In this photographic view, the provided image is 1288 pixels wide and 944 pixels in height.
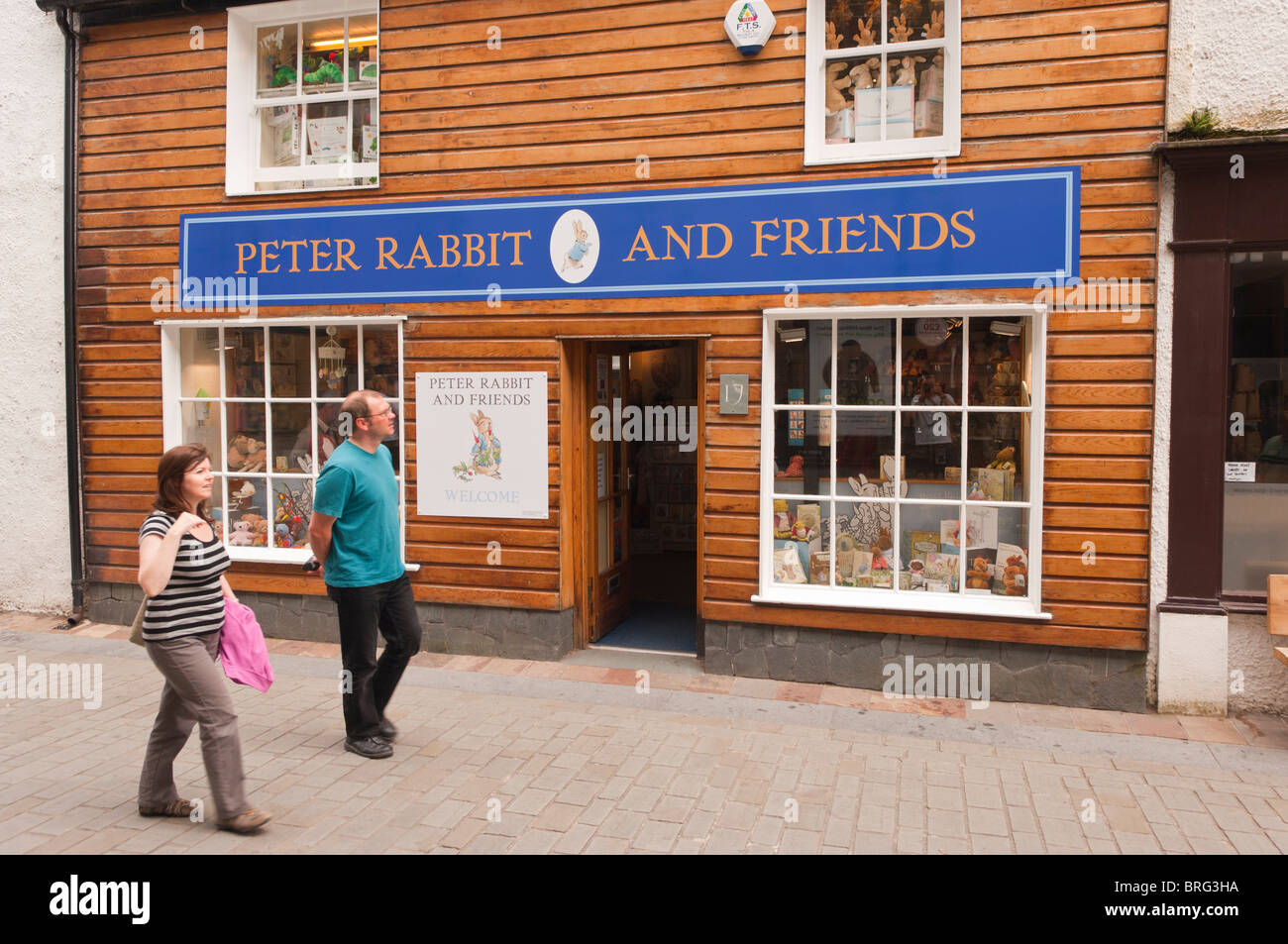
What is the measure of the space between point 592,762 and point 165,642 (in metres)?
2.22

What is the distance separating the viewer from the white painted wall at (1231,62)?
5.73 metres

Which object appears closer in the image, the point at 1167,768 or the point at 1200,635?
the point at 1167,768

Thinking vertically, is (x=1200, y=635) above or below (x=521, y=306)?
below

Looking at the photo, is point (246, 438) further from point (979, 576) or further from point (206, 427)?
point (979, 576)

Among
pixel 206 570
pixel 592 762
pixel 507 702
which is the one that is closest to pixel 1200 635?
pixel 592 762

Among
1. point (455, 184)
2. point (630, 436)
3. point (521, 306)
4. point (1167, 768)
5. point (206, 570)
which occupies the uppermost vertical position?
point (455, 184)

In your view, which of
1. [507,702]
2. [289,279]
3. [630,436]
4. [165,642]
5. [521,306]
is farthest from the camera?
[630,436]

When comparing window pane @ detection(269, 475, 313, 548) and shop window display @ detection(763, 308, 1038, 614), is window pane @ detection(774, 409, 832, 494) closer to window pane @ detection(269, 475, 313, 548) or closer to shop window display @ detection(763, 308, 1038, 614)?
shop window display @ detection(763, 308, 1038, 614)

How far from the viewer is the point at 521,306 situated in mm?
6996

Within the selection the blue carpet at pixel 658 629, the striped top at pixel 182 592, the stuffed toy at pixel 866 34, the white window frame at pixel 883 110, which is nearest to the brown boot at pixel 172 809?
the striped top at pixel 182 592

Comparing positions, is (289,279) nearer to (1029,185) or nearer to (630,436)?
(630,436)

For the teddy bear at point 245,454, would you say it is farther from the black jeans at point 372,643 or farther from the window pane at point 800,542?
the window pane at point 800,542

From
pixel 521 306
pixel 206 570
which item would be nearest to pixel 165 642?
pixel 206 570

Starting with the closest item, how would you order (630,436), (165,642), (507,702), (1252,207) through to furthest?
(165,642)
(1252,207)
(507,702)
(630,436)
